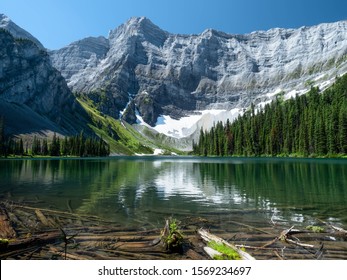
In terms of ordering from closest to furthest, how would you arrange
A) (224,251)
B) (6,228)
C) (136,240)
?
(224,251)
(136,240)
(6,228)

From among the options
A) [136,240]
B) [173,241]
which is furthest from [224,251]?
[136,240]

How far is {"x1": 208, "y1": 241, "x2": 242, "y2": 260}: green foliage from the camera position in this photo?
37.1 feet

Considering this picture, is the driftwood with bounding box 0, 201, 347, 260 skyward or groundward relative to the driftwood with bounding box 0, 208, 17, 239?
groundward

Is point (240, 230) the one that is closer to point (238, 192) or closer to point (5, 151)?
point (238, 192)

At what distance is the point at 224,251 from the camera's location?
39.3ft

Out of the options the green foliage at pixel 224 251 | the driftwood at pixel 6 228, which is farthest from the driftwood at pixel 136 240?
the green foliage at pixel 224 251

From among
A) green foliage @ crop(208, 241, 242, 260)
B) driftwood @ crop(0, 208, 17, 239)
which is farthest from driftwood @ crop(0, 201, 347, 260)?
Result: green foliage @ crop(208, 241, 242, 260)

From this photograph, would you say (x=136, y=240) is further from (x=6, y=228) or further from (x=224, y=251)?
(x=6, y=228)

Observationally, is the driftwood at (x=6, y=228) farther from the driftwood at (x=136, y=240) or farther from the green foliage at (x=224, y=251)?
the green foliage at (x=224, y=251)

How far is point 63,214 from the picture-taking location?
2183 centimetres

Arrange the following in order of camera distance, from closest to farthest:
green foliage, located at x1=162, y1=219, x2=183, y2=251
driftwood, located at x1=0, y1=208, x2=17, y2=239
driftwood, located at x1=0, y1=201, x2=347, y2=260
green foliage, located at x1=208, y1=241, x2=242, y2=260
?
green foliage, located at x1=208, y1=241, x2=242, y2=260, driftwood, located at x1=0, y1=201, x2=347, y2=260, green foliage, located at x1=162, y1=219, x2=183, y2=251, driftwood, located at x1=0, y1=208, x2=17, y2=239

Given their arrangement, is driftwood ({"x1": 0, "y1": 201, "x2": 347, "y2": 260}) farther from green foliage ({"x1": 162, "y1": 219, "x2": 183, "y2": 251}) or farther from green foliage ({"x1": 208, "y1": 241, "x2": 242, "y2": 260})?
green foliage ({"x1": 208, "y1": 241, "x2": 242, "y2": 260})
